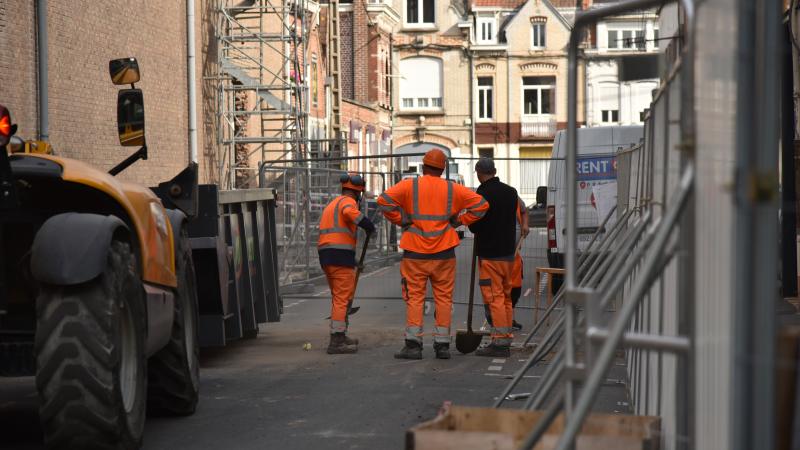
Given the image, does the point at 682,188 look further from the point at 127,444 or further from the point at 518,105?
the point at 518,105

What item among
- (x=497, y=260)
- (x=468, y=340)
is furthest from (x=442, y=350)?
(x=497, y=260)

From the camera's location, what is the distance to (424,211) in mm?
12188

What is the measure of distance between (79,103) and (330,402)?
13501 mm

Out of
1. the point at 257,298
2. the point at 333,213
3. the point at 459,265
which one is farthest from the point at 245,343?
the point at 459,265

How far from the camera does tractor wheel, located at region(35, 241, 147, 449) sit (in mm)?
6613

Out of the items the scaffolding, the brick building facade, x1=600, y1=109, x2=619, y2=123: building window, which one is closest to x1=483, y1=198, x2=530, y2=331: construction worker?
x1=600, y1=109, x2=619, y2=123: building window

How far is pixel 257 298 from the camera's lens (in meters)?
13.4

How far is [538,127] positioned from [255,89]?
3262 cm

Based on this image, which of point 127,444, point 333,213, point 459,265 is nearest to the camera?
point 127,444

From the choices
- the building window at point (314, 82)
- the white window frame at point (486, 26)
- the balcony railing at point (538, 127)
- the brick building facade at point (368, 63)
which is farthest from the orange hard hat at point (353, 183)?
the white window frame at point (486, 26)

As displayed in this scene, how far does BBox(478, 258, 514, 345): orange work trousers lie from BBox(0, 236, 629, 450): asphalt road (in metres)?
0.28

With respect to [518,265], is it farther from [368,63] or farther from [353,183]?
[368,63]

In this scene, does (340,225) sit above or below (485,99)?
below

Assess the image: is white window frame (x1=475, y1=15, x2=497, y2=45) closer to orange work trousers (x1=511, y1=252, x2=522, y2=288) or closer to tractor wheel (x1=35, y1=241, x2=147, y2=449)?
orange work trousers (x1=511, y1=252, x2=522, y2=288)
